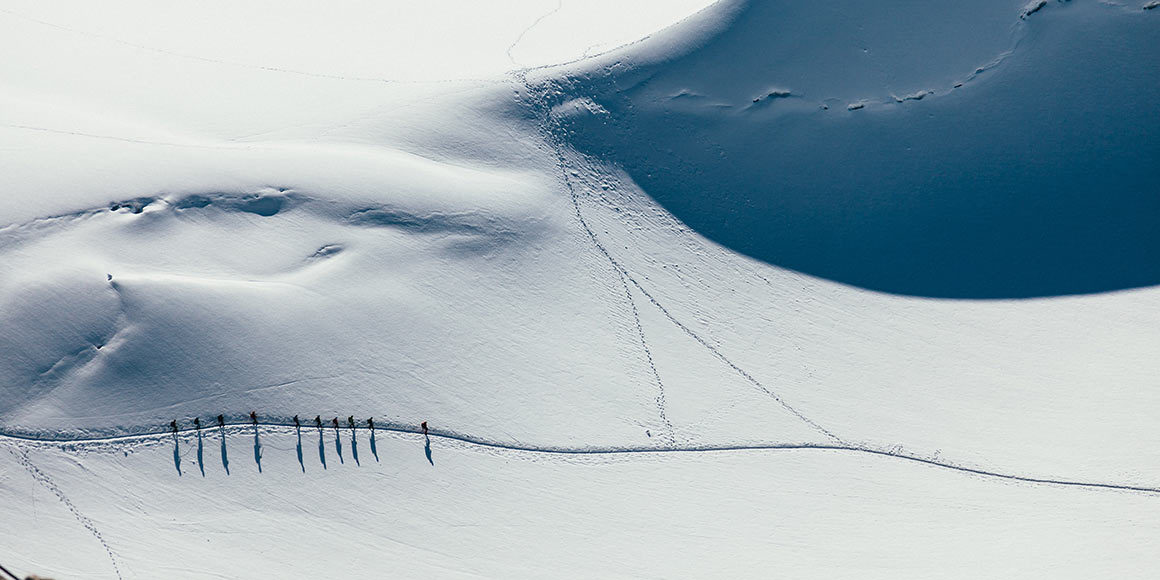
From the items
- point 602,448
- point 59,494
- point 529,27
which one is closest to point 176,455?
point 59,494

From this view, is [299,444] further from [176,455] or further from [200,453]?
[176,455]

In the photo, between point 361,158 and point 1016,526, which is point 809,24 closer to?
point 361,158

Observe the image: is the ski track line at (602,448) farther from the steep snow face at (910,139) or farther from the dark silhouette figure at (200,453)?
the steep snow face at (910,139)

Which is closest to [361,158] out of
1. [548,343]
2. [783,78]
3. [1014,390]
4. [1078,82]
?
[548,343]

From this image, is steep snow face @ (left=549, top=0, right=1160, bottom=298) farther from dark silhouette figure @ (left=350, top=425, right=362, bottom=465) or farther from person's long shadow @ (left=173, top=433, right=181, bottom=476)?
person's long shadow @ (left=173, top=433, right=181, bottom=476)

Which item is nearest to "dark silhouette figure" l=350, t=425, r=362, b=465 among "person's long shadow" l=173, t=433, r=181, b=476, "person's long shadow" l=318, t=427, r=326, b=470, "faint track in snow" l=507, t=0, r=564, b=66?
"person's long shadow" l=318, t=427, r=326, b=470
